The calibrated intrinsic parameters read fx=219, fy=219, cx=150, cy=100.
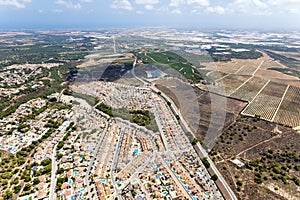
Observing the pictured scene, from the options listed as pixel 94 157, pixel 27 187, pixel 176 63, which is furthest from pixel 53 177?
pixel 176 63

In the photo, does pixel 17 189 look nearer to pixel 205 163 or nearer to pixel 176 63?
pixel 205 163

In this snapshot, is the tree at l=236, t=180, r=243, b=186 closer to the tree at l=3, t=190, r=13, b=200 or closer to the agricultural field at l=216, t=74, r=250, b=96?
the tree at l=3, t=190, r=13, b=200

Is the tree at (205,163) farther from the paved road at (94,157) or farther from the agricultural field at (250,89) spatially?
the agricultural field at (250,89)

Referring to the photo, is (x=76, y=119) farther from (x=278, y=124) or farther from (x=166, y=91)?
(x=278, y=124)

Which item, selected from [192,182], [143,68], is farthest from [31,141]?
[143,68]

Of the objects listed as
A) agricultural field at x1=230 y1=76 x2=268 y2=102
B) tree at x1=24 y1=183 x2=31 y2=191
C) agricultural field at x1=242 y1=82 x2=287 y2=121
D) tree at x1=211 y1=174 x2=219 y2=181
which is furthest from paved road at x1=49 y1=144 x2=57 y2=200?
agricultural field at x1=230 y1=76 x2=268 y2=102
